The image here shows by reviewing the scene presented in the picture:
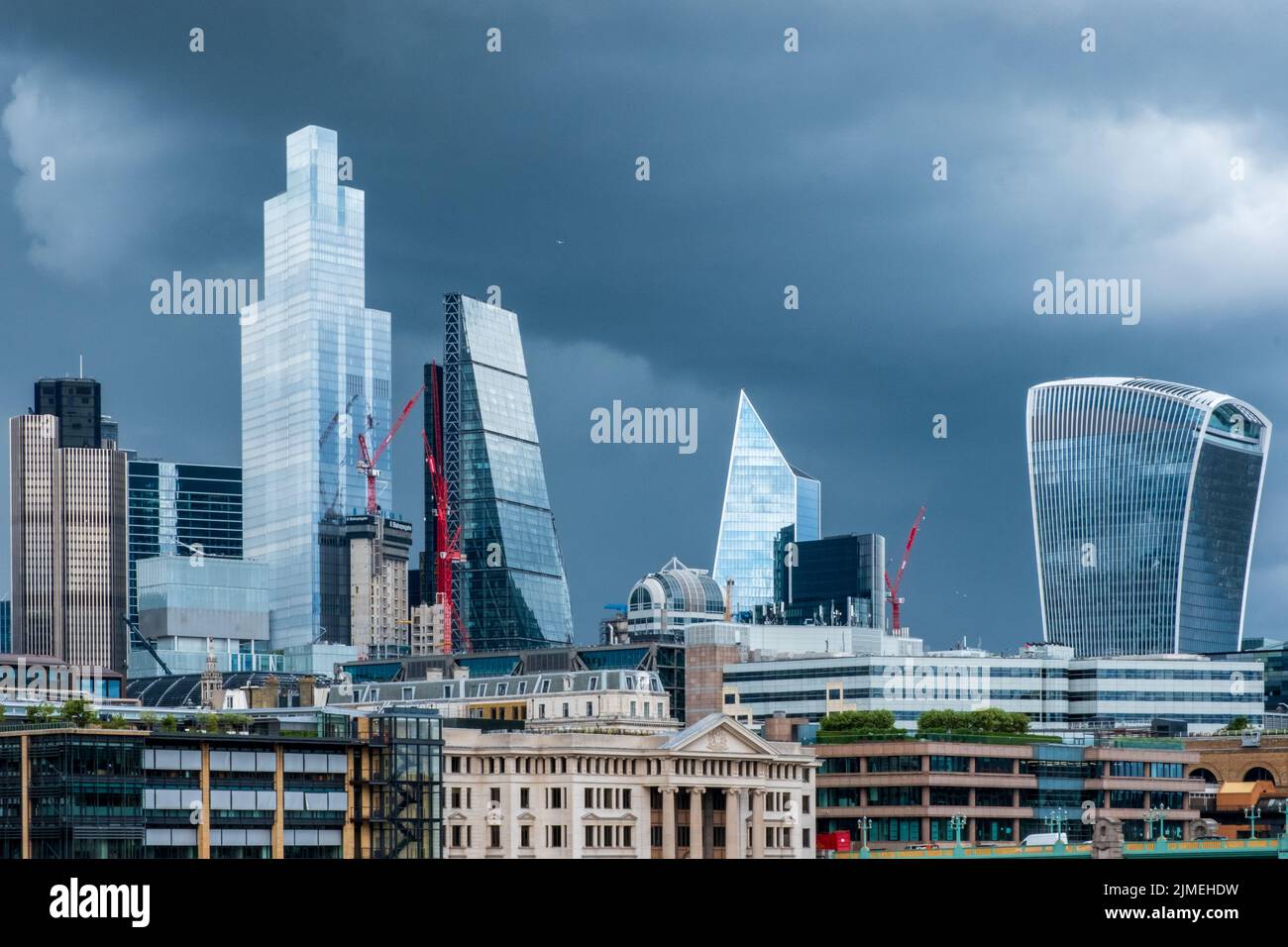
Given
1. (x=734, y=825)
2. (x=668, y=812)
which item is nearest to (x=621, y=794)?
(x=668, y=812)

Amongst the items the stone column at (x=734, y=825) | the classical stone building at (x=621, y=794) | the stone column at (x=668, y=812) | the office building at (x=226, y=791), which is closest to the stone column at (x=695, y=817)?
the classical stone building at (x=621, y=794)

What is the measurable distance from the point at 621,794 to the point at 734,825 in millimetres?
12526

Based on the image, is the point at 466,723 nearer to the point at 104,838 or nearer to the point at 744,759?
the point at 744,759

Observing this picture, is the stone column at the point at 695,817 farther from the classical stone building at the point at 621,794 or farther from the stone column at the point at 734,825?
the stone column at the point at 734,825

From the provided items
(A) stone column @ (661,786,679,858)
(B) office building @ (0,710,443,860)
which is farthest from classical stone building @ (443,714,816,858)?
(B) office building @ (0,710,443,860)

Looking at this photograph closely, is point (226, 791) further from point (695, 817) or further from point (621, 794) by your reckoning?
point (695, 817)

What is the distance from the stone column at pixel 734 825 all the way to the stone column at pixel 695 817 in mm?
2870

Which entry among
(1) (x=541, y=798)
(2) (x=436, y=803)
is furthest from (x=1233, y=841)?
(2) (x=436, y=803)

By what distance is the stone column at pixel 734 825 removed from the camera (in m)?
188

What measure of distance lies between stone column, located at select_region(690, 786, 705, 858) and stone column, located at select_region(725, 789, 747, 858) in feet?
9.42
